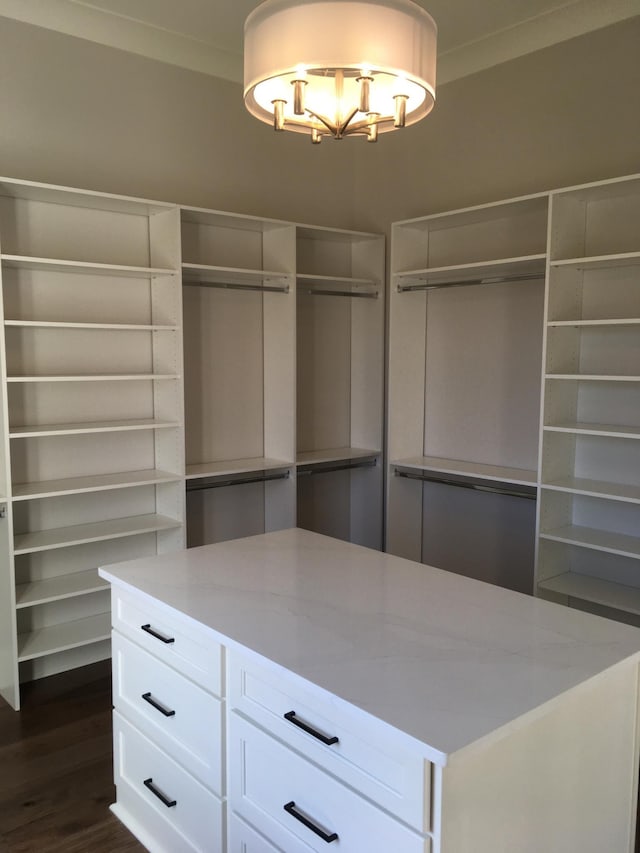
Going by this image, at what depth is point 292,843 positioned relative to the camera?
161cm

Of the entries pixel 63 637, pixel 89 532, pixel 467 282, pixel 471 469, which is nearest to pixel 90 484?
pixel 89 532

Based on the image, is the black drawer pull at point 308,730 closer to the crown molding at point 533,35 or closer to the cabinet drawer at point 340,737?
the cabinet drawer at point 340,737

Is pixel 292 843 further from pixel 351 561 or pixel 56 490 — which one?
pixel 56 490

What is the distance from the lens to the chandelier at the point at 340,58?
162cm

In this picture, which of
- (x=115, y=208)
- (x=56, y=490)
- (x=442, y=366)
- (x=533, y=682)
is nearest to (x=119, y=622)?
(x=56, y=490)

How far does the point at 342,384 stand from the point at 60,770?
273 centimetres

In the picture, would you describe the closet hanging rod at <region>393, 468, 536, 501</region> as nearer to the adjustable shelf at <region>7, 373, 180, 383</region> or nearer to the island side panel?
the adjustable shelf at <region>7, 373, 180, 383</region>

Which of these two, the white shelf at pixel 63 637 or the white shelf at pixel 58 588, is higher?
the white shelf at pixel 58 588

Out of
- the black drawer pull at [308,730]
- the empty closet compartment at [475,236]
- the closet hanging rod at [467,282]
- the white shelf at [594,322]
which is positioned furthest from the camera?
the empty closet compartment at [475,236]

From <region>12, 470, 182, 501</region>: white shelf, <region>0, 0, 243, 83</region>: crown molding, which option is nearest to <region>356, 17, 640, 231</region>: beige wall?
<region>0, 0, 243, 83</region>: crown molding

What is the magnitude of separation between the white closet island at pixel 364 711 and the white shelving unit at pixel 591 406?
1362 mm

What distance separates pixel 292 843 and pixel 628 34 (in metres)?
3.47

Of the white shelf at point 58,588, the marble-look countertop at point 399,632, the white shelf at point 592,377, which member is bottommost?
the white shelf at point 58,588

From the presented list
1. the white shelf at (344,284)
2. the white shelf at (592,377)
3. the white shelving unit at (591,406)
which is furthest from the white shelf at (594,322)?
the white shelf at (344,284)
